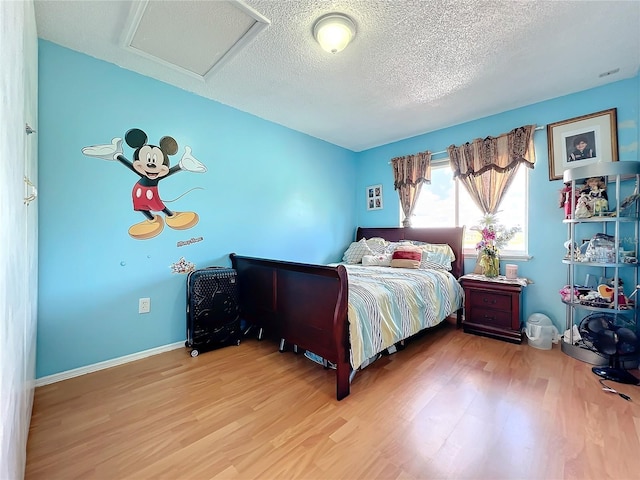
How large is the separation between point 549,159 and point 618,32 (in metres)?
1.15

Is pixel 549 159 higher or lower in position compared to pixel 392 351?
higher

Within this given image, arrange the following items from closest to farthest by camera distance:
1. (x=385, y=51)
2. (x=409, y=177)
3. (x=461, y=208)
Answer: (x=385, y=51) → (x=461, y=208) → (x=409, y=177)

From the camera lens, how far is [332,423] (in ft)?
5.11

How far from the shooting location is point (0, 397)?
662mm

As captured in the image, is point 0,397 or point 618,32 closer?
point 0,397

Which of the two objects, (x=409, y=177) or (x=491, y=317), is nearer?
(x=491, y=317)

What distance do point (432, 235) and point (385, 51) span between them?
91.3 inches

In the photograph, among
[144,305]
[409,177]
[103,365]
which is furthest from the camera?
[409,177]

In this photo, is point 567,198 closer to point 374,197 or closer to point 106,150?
point 374,197

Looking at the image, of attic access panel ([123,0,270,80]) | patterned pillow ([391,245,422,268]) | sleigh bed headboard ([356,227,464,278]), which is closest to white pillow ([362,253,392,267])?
patterned pillow ([391,245,422,268])

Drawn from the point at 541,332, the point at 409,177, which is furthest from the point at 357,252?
the point at 541,332

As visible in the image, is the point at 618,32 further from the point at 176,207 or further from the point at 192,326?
the point at 192,326

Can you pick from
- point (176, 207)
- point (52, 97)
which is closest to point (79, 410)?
point (176, 207)

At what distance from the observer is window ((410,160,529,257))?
304 centimetres
